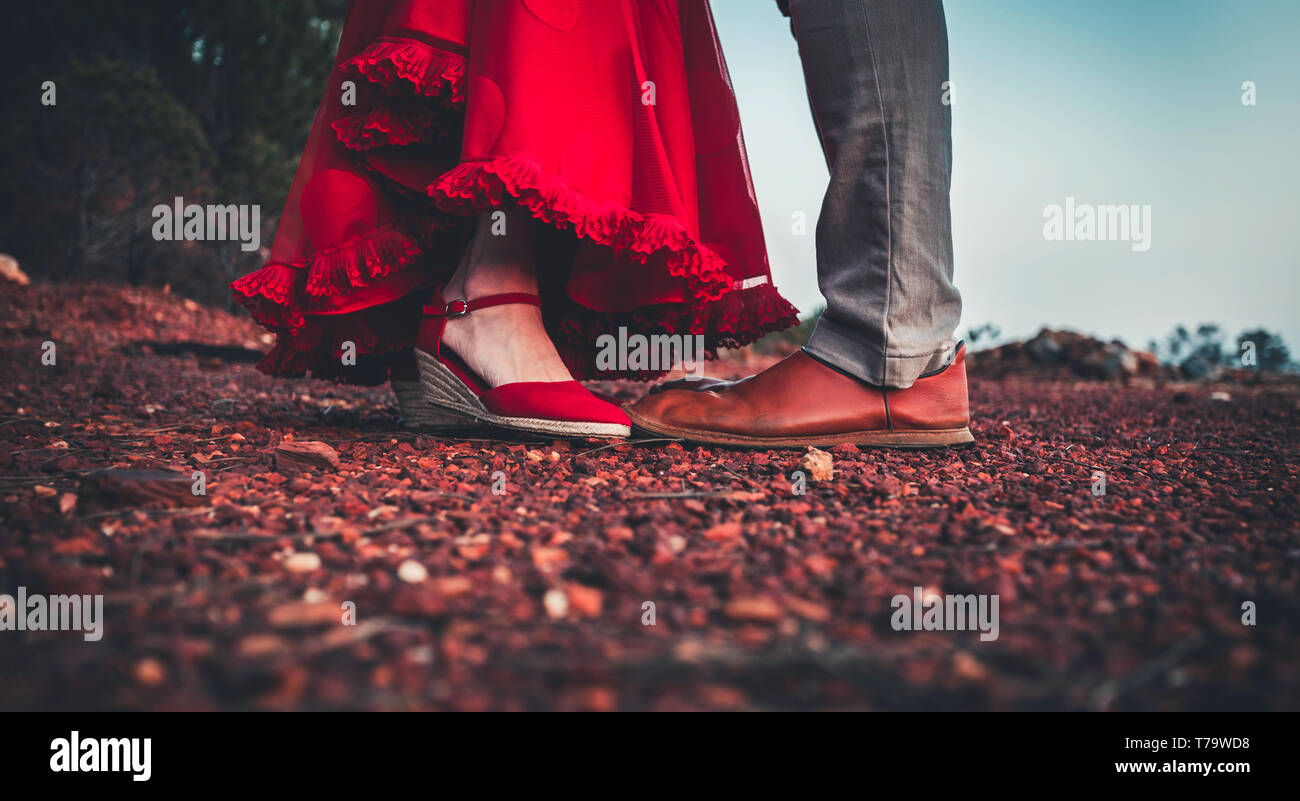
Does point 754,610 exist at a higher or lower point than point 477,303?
lower

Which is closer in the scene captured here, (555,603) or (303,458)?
(555,603)

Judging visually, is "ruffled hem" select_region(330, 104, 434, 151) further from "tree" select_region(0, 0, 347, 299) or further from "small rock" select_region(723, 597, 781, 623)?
"tree" select_region(0, 0, 347, 299)

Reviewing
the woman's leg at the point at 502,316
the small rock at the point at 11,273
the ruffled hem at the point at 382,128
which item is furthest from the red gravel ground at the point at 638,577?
the small rock at the point at 11,273

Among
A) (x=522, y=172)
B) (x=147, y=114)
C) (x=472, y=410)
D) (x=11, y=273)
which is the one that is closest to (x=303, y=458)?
(x=472, y=410)

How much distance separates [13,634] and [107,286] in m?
5.08

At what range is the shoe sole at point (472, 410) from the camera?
132cm

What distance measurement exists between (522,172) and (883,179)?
0.60m

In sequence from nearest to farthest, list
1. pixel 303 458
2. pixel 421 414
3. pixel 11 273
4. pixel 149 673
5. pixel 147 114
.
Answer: pixel 149 673 < pixel 303 458 < pixel 421 414 < pixel 11 273 < pixel 147 114

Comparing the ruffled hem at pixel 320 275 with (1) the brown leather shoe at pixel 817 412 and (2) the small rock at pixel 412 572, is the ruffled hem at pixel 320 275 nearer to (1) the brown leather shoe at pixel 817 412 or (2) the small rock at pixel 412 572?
(1) the brown leather shoe at pixel 817 412

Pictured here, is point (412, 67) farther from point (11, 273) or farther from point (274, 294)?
point (11, 273)

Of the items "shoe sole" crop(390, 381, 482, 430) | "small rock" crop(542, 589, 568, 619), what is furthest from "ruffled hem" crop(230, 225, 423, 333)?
"small rock" crop(542, 589, 568, 619)

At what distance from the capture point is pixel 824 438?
1356mm
